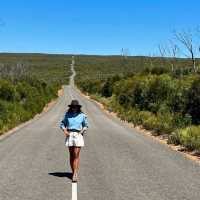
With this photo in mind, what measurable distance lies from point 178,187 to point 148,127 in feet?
63.6

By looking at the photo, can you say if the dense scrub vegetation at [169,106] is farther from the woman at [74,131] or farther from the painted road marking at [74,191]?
the painted road marking at [74,191]

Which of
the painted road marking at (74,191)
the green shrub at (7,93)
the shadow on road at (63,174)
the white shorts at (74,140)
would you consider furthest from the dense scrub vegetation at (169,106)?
the green shrub at (7,93)

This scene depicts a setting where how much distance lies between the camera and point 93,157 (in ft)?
54.3

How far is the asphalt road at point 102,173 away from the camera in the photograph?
33.9 ft

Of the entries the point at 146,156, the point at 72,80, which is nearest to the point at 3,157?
the point at 146,156

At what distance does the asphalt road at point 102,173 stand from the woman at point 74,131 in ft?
1.79

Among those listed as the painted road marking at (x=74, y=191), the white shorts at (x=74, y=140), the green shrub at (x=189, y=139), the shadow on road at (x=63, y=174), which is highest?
the white shorts at (x=74, y=140)

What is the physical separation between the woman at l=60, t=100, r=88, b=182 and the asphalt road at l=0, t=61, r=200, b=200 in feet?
1.79

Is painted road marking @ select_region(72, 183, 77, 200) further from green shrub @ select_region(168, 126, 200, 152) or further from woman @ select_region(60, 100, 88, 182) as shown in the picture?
green shrub @ select_region(168, 126, 200, 152)

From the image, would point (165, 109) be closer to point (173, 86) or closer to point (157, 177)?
point (173, 86)

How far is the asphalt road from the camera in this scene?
10.3 metres

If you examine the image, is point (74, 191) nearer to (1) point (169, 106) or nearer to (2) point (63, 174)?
(2) point (63, 174)

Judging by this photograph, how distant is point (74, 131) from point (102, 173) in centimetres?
172

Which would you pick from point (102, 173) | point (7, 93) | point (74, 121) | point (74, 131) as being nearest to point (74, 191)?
point (74, 131)
